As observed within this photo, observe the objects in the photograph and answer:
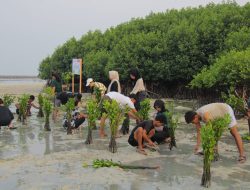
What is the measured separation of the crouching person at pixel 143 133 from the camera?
9211 mm

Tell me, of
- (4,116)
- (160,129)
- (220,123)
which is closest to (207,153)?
(220,123)

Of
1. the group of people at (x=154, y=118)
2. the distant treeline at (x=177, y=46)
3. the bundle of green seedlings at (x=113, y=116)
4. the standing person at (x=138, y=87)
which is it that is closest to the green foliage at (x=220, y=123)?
the group of people at (x=154, y=118)

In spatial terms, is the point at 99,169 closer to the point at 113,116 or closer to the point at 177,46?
the point at 113,116

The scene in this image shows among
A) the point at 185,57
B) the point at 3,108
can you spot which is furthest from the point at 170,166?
the point at 185,57

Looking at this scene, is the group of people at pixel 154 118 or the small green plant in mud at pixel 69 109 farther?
the small green plant in mud at pixel 69 109

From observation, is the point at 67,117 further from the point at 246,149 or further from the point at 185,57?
the point at 185,57

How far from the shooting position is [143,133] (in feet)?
30.2

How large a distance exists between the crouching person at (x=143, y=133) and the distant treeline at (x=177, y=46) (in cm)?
1136

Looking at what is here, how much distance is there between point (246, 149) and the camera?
32.4ft

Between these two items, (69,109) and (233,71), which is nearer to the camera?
(69,109)

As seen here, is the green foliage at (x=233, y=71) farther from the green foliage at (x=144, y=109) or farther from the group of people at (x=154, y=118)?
the green foliage at (x=144, y=109)

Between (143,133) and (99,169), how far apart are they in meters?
1.71

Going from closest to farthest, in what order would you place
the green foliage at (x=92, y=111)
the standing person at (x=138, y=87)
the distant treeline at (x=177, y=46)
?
the green foliage at (x=92, y=111) < the standing person at (x=138, y=87) < the distant treeline at (x=177, y=46)

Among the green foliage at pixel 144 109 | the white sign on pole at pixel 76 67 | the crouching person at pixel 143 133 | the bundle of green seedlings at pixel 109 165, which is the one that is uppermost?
the white sign on pole at pixel 76 67
